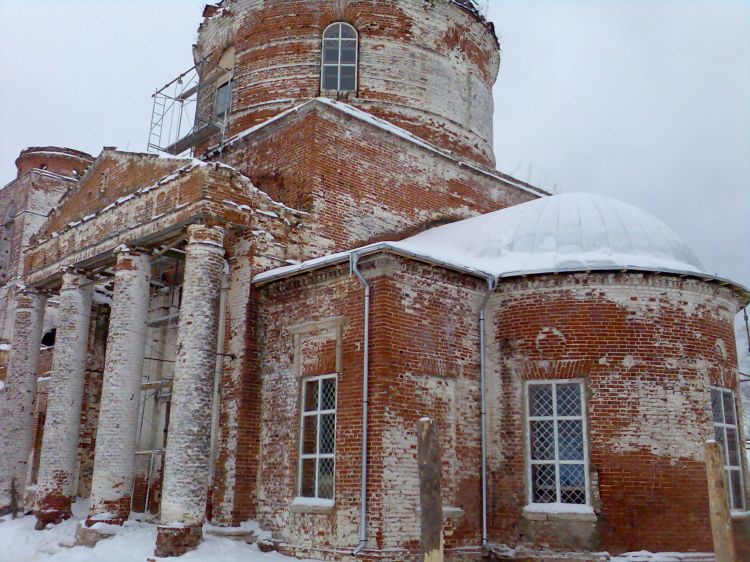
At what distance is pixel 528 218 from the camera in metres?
12.2

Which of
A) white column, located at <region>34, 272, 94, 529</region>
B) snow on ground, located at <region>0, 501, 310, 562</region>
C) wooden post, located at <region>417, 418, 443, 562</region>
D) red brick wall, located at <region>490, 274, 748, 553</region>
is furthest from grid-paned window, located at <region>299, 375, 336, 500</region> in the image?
white column, located at <region>34, 272, 94, 529</region>

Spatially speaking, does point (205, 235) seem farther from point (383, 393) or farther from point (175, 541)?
point (175, 541)

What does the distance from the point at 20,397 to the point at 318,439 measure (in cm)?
838

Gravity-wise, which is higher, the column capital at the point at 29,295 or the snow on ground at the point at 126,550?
the column capital at the point at 29,295

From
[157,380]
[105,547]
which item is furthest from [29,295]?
[105,547]

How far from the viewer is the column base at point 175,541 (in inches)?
399

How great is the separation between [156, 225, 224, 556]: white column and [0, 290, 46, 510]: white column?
6498mm

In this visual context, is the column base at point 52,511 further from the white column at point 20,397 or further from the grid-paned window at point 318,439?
the grid-paned window at point 318,439

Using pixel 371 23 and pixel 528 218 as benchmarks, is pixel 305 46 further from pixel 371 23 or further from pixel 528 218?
pixel 528 218

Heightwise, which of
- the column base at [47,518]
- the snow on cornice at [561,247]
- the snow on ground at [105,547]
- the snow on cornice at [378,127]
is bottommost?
the snow on ground at [105,547]

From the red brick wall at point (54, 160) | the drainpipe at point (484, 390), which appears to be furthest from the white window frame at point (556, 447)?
the red brick wall at point (54, 160)

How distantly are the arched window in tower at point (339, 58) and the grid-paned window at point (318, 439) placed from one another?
7.14 metres

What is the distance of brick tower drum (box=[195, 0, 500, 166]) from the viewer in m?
15.6

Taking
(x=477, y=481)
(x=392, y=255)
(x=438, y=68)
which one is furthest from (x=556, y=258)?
(x=438, y=68)
